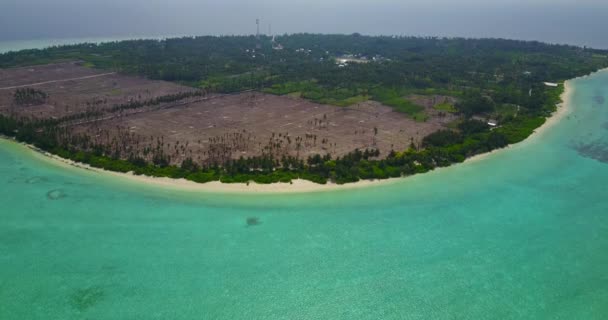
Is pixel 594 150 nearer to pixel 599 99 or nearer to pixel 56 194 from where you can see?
pixel 599 99

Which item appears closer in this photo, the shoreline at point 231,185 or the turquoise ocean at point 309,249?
the turquoise ocean at point 309,249

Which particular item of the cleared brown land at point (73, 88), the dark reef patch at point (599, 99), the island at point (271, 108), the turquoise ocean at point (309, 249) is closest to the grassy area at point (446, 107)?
the island at point (271, 108)

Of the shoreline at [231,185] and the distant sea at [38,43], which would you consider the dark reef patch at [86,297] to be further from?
the distant sea at [38,43]

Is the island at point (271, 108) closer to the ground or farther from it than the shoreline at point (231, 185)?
farther from it

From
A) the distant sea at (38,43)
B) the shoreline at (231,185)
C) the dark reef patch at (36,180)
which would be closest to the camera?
the shoreline at (231,185)

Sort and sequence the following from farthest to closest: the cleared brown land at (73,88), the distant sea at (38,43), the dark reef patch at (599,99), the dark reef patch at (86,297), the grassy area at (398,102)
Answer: the distant sea at (38,43) < the dark reef patch at (599,99) < the cleared brown land at (73,88) < the grassy area at (398,102) < the dark reef patch at (86,297)

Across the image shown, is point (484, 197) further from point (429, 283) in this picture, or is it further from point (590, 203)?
point (429, 283)

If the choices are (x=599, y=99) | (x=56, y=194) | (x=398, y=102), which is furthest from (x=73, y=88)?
(x=599, y=99)
